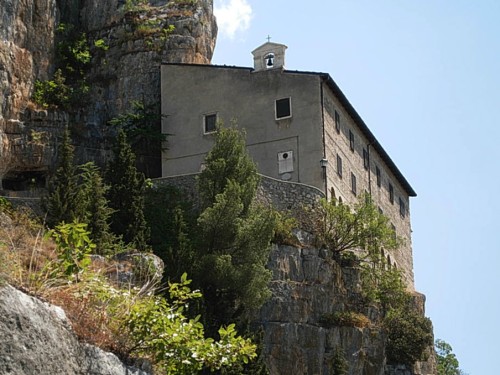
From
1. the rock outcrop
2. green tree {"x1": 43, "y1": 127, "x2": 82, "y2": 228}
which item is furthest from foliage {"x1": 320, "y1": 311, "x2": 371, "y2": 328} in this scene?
the rock outcrop

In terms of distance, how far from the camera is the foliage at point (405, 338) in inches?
1597

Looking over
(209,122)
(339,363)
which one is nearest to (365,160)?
(209,122)

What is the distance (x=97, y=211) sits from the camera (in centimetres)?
3200

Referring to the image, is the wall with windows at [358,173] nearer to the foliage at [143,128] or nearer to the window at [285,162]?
the window at [285,162]

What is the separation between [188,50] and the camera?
1921 inches

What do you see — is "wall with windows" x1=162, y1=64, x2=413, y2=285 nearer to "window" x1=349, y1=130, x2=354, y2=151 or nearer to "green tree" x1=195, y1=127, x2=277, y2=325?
"window" x1=349, y1=130, x2=354, y2=151

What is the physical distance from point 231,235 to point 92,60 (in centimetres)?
1942

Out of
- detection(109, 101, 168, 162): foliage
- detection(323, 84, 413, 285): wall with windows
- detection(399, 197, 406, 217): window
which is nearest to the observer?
detection(323, 84, 413, 285): wall with windows

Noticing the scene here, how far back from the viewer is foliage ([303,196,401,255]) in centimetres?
3894

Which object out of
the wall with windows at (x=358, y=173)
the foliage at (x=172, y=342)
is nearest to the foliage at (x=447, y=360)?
the wall with windows at (x=358, y=173)

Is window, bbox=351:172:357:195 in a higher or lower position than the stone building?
lower

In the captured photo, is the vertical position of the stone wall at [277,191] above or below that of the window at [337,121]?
below

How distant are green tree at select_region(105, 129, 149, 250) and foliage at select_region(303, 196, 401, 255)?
727 centimetres

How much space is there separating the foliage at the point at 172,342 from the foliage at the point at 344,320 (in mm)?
21526
